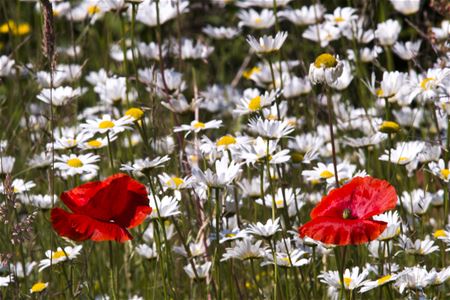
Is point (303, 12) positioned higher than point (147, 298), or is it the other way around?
point (303, 12)

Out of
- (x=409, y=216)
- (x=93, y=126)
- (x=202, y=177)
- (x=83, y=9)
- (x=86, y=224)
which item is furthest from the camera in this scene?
(x=83, y=9)

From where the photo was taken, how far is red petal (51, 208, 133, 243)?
61.8 inches

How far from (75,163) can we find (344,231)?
1048 millimetres

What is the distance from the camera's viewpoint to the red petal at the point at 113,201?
1.61 m

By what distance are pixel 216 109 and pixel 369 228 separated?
6.92 ft

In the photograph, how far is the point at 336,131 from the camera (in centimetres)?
328

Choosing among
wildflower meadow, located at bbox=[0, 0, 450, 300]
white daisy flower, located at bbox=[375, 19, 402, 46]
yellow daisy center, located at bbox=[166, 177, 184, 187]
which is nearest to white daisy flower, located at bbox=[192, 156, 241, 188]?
wildflower meadow, located at bbox=[0, 0, 450, 300]

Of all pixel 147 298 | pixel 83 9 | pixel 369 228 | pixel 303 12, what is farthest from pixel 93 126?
pixel 83 9

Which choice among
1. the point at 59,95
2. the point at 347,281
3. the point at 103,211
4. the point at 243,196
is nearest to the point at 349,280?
the point at 347,281

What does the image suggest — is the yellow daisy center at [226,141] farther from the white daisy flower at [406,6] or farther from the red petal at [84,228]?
the white daisy flower at [406,6]

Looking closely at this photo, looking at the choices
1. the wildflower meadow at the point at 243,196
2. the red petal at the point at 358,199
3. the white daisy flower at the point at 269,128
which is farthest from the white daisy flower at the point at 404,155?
the red petal at the point at 358,199

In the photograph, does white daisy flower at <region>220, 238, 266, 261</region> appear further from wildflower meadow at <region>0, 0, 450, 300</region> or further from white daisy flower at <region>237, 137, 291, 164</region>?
white daisy flower at <region>237, 137, 291, 164</region>

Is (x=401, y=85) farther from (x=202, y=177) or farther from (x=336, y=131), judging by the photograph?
(x=336, y=131)

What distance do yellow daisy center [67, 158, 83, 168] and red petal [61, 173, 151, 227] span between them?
0.67 m
